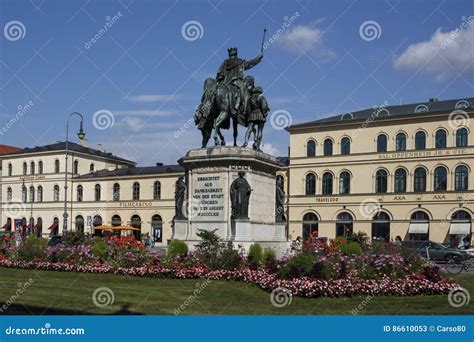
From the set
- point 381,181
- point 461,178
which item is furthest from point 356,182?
point 461,178

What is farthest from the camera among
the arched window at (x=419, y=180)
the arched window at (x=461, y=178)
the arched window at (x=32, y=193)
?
the arched window at (x=32, y=193)

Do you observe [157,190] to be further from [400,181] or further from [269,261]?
[269,261]

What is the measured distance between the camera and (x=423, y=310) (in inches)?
519

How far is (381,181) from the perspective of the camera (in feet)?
223

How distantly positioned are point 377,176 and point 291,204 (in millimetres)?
10461

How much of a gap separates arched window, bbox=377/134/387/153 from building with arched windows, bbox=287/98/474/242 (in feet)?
0.36

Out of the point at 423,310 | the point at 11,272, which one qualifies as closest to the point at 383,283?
the point at 423,310

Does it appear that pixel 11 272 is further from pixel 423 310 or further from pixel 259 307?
pixel 423 310

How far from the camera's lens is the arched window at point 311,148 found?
72438 mm

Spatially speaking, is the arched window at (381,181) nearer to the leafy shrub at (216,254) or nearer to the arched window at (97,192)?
the arched window at (97,192)

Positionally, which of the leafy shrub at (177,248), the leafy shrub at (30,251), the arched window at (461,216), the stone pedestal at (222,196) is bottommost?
the leafy shrub at (30,251)

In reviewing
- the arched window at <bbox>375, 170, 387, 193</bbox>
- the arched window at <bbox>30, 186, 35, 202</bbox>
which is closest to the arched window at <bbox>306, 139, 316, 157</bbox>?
the arched window at <bbox>375, 170, 387, 193</bbox>

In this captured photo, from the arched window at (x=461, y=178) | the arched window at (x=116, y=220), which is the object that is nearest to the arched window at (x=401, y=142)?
the arched window at (x=461, y=178)

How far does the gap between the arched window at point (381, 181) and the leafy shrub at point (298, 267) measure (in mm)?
53321
